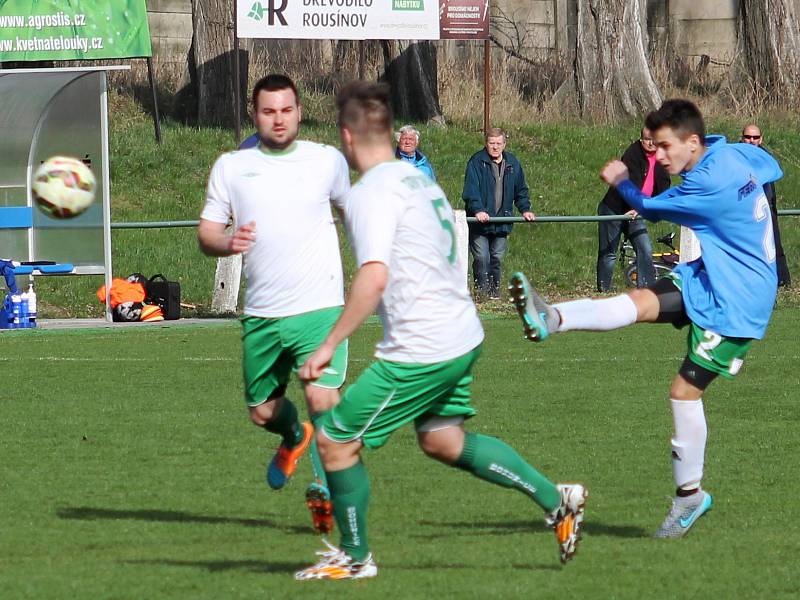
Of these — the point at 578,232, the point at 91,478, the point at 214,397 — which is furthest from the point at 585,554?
the point at 578,232

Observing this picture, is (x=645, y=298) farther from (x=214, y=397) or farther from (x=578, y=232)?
(x=578, y=232)

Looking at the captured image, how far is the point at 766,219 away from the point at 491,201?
1192cm

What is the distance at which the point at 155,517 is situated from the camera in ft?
24.3

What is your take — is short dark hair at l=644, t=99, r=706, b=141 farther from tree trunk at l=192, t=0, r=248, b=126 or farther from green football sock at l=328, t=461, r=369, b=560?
tree trunk at l=192, t=0, r=248, b=126

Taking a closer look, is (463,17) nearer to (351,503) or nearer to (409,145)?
(409,145)

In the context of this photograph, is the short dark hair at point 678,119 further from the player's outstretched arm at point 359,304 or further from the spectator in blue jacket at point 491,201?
the spectator in blue jacket at point 491,201

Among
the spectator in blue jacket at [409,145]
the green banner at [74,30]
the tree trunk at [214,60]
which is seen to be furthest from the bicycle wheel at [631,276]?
the tree trunk at [214,60]

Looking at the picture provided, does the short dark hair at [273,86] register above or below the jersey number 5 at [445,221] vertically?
above

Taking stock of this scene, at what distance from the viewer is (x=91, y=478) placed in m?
8.41

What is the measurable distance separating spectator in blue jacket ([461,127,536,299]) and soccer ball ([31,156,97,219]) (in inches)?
360

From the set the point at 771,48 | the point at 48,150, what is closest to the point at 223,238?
the point at 48,150

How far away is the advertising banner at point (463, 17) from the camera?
952 inches

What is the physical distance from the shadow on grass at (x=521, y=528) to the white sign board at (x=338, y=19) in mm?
16222

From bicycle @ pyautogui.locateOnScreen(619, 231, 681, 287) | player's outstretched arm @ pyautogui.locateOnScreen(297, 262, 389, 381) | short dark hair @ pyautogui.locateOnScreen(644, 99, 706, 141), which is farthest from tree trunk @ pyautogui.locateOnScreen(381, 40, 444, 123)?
player's outstretched arm @ pyautogui.locateOnScreen(297, 262, 389, 381)
